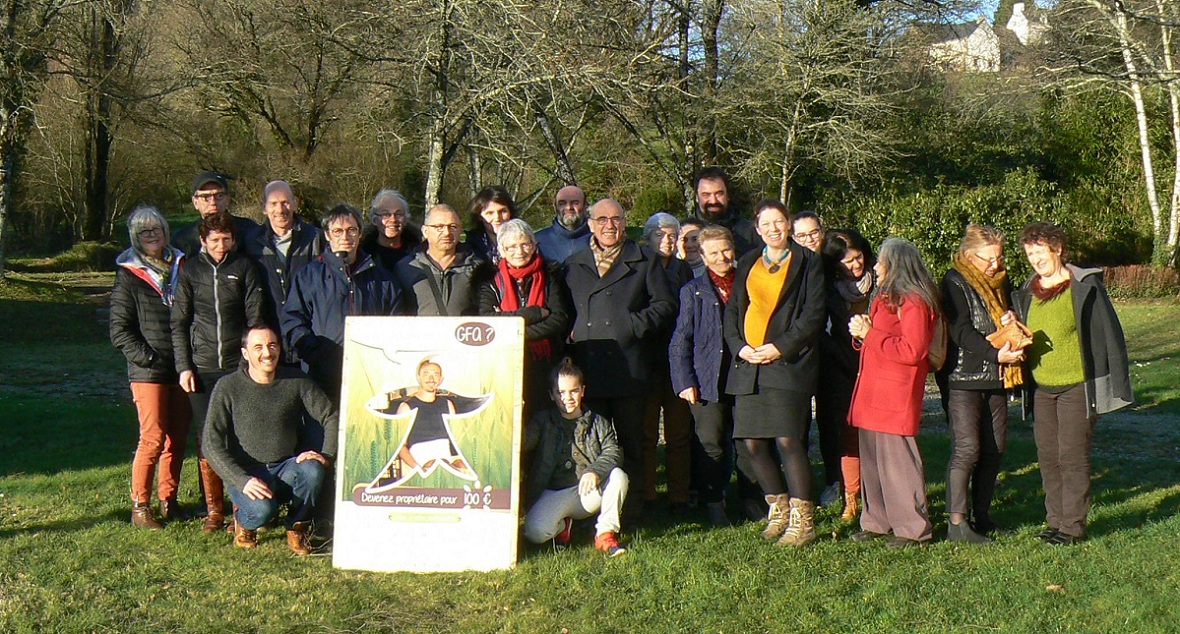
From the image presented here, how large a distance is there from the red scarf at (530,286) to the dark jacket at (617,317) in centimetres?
29

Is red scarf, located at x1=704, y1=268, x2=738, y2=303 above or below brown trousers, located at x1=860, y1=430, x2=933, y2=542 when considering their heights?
above

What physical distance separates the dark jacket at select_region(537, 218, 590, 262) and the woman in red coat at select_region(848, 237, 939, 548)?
2.14m

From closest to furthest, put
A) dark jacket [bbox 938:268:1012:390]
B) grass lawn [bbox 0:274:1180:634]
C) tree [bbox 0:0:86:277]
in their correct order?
grass lawn [bbox 0:274:1180:634] < dark jacket [bbox 938:268:1012:390] < tree [bbox 0:0:86:277]

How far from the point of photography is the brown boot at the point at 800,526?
5.88 metres

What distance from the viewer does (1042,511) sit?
688 centimetres

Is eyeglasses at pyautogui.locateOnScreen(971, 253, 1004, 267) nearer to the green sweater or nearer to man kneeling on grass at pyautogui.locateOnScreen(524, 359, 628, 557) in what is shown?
the green sweater

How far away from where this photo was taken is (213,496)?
6.41m

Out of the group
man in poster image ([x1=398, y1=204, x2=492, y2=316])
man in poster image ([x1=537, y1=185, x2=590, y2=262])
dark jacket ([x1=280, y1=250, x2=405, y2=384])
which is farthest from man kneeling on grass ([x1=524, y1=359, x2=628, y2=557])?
man in poster image ([x1=537, y1=185, x2=590, y2=262])

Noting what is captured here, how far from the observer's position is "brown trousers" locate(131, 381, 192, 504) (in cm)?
646

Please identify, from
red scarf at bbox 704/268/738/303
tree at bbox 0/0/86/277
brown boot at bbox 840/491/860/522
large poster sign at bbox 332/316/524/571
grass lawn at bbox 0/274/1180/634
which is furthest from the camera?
tree at bbox 0/0/86/277

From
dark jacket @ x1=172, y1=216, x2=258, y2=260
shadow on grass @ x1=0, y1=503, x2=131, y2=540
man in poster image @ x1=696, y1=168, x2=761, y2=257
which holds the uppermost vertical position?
man in poster image @ x1=696, y1=168, x2=761, y2=257

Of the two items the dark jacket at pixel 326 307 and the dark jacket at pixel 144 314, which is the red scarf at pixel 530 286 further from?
the dark jacket at pixel 144 314

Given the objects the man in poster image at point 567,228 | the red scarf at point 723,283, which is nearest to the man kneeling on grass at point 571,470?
the red scarf at point 723,283

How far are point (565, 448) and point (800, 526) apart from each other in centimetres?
131
